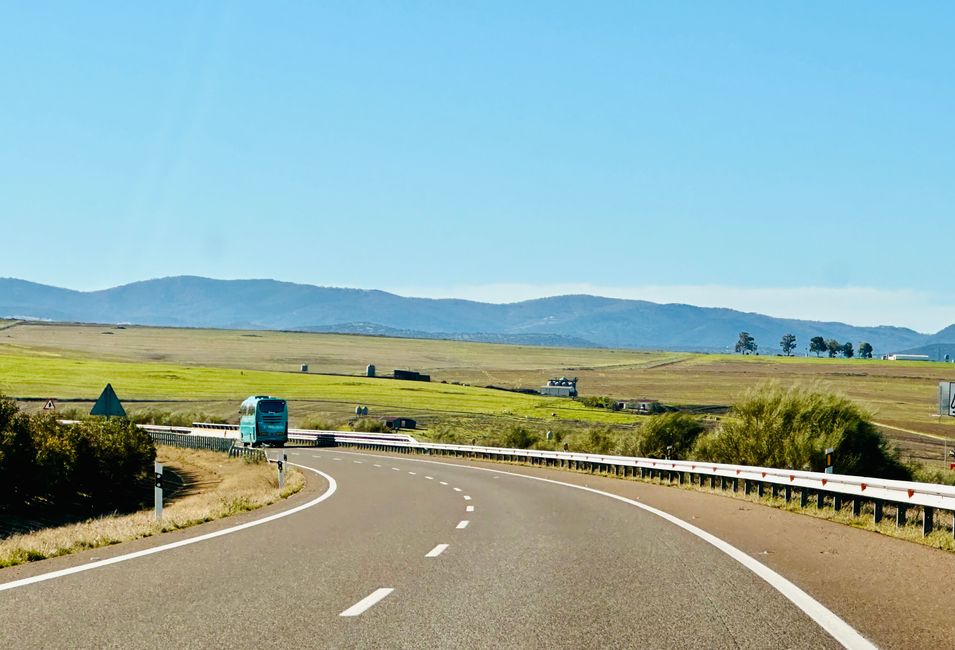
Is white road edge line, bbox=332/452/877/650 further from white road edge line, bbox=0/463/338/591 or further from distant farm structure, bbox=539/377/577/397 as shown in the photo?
distant farm structure, bbox=539/377/577/397

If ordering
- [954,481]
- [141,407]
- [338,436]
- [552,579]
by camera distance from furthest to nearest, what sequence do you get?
[141,407]
[338,436]
[954,481]
[552,579]

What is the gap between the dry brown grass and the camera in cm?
1628

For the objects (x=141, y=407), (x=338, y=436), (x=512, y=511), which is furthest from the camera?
(x=141, y=407)

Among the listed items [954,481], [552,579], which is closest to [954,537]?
[552,579]

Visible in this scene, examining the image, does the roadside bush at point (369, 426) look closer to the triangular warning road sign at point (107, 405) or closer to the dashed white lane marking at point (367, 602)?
the triangular warning road sign at point (107, 405)

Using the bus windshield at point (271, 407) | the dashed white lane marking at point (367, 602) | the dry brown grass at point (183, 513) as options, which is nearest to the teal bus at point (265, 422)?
the bus windshield at point (271, 407)

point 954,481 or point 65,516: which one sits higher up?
point 954,481

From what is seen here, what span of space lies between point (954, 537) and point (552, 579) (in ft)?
23.2

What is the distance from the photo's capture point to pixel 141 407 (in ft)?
355

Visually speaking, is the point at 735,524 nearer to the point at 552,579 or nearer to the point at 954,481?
the point at 552,579

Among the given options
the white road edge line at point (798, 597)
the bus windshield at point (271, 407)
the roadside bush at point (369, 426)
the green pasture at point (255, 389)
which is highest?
the green pasture at point (255, 389)

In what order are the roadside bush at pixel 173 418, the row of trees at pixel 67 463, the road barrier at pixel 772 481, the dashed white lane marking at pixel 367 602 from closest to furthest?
1. the dashed white lane marking at pixel 367 602
2. the road barrier at pixel 772 481
3. the row of trees at pixel 67 463
4. the roadside bush at pixel 173 418

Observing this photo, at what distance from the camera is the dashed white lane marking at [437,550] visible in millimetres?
15234

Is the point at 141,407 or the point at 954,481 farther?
the point at 141,407
